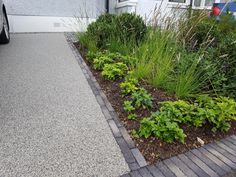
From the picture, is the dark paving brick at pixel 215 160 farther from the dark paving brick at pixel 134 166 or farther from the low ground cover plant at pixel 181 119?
the dark paving brick at pixel 134 166

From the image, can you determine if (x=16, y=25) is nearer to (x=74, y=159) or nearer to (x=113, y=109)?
(x=113, y=109)

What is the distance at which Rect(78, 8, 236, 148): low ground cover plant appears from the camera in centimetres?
215

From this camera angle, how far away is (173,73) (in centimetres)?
303

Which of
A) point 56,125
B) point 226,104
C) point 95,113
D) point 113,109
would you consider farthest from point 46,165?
point 226,104

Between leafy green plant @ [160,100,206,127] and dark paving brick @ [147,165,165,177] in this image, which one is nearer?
dark paving brick @ [147,165,165,177]

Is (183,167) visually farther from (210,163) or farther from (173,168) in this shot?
(210,163)

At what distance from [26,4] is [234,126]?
6.72 metres

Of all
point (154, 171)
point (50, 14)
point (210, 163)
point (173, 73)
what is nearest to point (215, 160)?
point (210, 163)

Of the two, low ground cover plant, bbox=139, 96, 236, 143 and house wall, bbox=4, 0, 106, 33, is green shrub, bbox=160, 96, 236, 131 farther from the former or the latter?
house wall, bbox=4, 0, 106, 33

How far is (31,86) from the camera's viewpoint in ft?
9.99

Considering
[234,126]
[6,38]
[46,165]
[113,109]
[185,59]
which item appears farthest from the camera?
[6,38]

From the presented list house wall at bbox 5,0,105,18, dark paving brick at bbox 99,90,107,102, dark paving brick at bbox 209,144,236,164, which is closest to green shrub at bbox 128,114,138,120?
dark paving brick at bbox 99,90,107,102

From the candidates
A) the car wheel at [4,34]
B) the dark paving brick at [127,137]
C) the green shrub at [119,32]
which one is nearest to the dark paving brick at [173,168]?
the dark paving brick at [127,137]

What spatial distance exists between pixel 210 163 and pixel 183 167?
0.85ft
